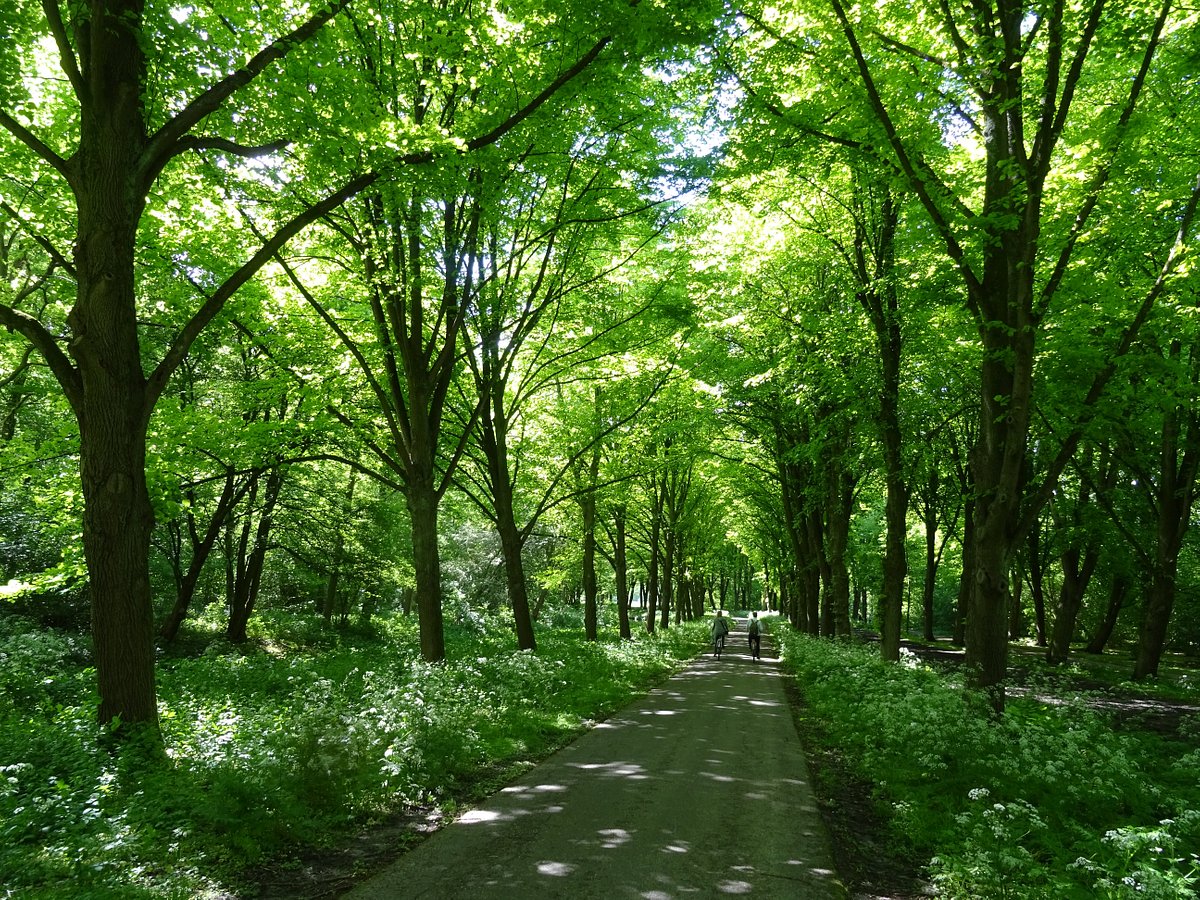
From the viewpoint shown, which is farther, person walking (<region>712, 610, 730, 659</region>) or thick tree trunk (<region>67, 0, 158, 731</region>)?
person walking (<region>712, 610, 730, 659</region>)

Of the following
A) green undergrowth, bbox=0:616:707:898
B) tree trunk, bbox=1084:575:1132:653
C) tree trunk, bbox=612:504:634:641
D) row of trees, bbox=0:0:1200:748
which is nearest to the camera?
green undergrowth, bbox=0:616:707:898

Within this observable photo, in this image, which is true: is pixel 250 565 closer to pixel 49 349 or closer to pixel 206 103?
pixel 49 349

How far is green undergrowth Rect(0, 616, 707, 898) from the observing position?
13.9 ft

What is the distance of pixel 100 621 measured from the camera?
5.85m

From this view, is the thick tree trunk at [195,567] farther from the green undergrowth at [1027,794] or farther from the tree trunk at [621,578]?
the green undergrowth at [1027,794]

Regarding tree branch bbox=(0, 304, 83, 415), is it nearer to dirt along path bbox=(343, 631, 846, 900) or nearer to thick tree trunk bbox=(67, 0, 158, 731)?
thick tree trunk bbox=(67, 0, 158, 731)

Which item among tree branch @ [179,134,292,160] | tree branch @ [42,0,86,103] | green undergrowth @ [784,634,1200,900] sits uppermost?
tree branch @ [42,0,86,103]

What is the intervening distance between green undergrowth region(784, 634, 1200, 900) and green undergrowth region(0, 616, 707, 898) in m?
4.34

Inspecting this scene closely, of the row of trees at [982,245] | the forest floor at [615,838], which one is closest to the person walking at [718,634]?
the row of trees at [982,245]

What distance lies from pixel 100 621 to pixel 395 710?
3.13 metres

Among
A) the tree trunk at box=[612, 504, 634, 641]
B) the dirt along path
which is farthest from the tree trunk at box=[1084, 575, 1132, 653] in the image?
the dirt along path

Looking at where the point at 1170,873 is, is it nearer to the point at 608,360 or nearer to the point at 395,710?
the point at 395,710

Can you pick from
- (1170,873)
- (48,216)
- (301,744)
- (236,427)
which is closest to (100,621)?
(301,744)

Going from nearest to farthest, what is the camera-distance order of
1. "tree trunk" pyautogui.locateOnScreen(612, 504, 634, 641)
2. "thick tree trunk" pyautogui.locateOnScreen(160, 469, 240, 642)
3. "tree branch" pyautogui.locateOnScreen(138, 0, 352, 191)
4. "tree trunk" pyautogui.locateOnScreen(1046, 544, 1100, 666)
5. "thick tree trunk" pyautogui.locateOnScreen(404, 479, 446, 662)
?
"tree branch" pyautogui.locateOnScreen(138, 0, 352, 191) < "thick tree trunk" pyautogui.locateOnScreen(404, 479, 446, 662) < "thick tree trunk" pyautogui.locateOnScreen(160, 469, 240, 642) < "tree trunk" pyautogui.locateOnScreen(1046, 544, 1100, 666) < "tree trunk" pyautogui.locateOnScreen(612, 504, 634, 641)
